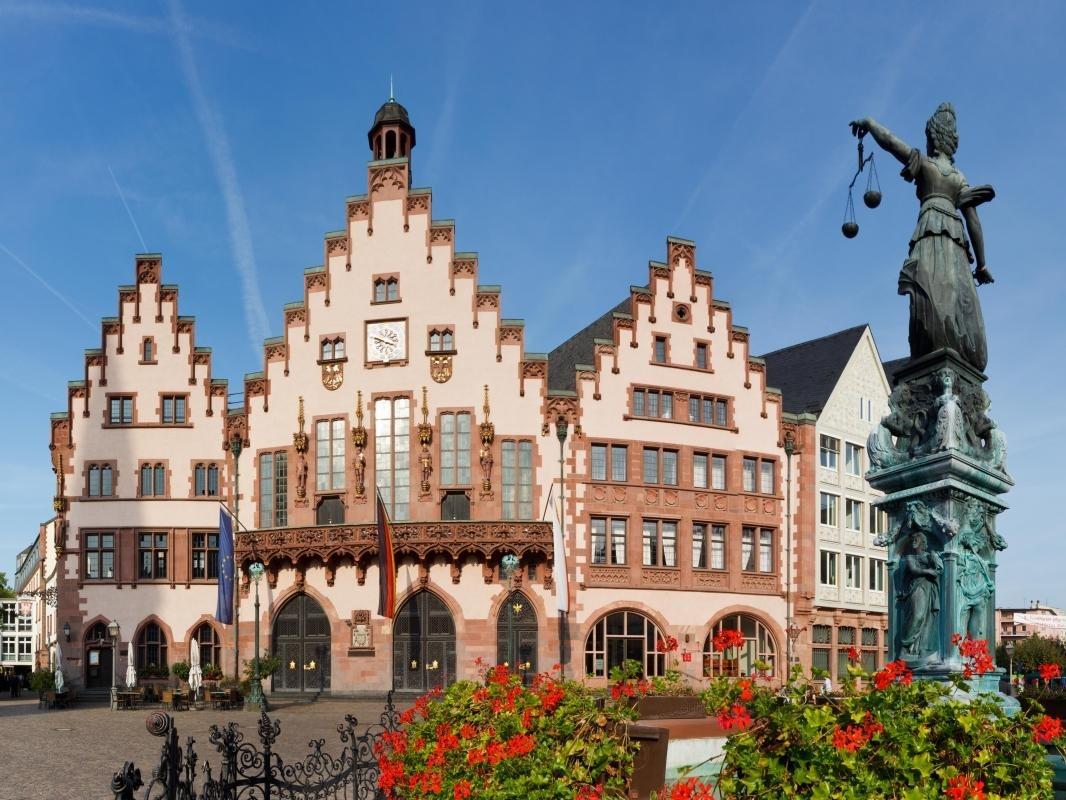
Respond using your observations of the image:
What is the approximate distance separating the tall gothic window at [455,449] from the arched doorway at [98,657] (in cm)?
1653

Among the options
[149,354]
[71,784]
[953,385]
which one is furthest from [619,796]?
[149,354]

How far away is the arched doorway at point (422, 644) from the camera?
4094 centimetres

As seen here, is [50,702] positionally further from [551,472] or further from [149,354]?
[551,472]

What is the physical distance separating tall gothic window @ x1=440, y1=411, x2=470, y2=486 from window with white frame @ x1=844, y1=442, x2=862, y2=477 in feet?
60.3

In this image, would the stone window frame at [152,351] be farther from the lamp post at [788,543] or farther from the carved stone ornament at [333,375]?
the lamp post at [788,543]

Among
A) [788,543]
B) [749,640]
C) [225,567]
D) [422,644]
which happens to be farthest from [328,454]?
[788,543]

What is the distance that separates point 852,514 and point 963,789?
45.6m

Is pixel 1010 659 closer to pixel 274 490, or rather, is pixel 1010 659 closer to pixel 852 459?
pixel 852 459

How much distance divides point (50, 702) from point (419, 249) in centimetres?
2288

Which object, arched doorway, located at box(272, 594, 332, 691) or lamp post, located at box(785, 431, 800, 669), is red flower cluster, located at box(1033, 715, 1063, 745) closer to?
arched doorway, located at box(272, 594, 332, 691)

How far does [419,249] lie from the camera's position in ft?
142

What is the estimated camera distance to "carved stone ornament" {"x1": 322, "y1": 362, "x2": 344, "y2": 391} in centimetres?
4309

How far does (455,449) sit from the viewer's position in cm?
4175

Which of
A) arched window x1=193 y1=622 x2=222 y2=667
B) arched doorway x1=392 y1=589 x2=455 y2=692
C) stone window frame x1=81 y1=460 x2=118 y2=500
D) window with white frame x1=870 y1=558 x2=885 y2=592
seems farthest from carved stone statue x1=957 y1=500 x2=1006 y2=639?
stone window frame x1=81 y1=460 x2=118 y2=500
